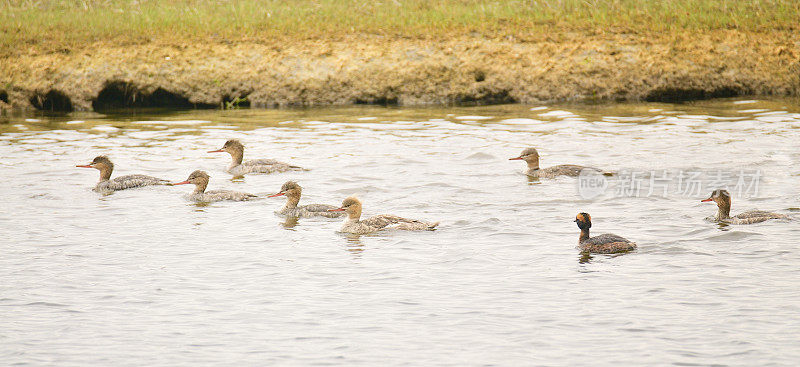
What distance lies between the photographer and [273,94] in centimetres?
2400

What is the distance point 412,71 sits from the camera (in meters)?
23.7

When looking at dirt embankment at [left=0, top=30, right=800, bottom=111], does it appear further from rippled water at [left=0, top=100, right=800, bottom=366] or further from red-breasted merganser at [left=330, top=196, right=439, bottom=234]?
red-breasted merganser at [left=330, top=196, right=439, bottom=234]

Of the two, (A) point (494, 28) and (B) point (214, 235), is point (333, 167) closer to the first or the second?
(B) point (214, 235)

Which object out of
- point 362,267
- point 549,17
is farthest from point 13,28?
point 362,267

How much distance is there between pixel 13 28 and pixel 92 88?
3566mm

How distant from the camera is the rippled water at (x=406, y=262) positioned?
8195mm

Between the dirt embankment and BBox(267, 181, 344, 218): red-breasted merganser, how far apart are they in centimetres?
1025

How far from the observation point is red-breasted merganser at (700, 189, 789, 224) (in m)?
12.1

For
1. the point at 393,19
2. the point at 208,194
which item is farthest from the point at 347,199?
the point at 393,19

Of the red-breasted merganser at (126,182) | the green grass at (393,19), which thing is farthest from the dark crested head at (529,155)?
the green grass at (393,19)

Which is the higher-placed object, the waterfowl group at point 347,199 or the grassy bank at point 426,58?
the grassy bank at point 426,58

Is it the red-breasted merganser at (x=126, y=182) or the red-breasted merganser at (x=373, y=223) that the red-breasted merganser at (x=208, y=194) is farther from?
the red-breasted merganser at (x=373, y=223)

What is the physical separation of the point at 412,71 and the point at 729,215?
12.2m

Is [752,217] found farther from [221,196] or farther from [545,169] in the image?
[221,196]
